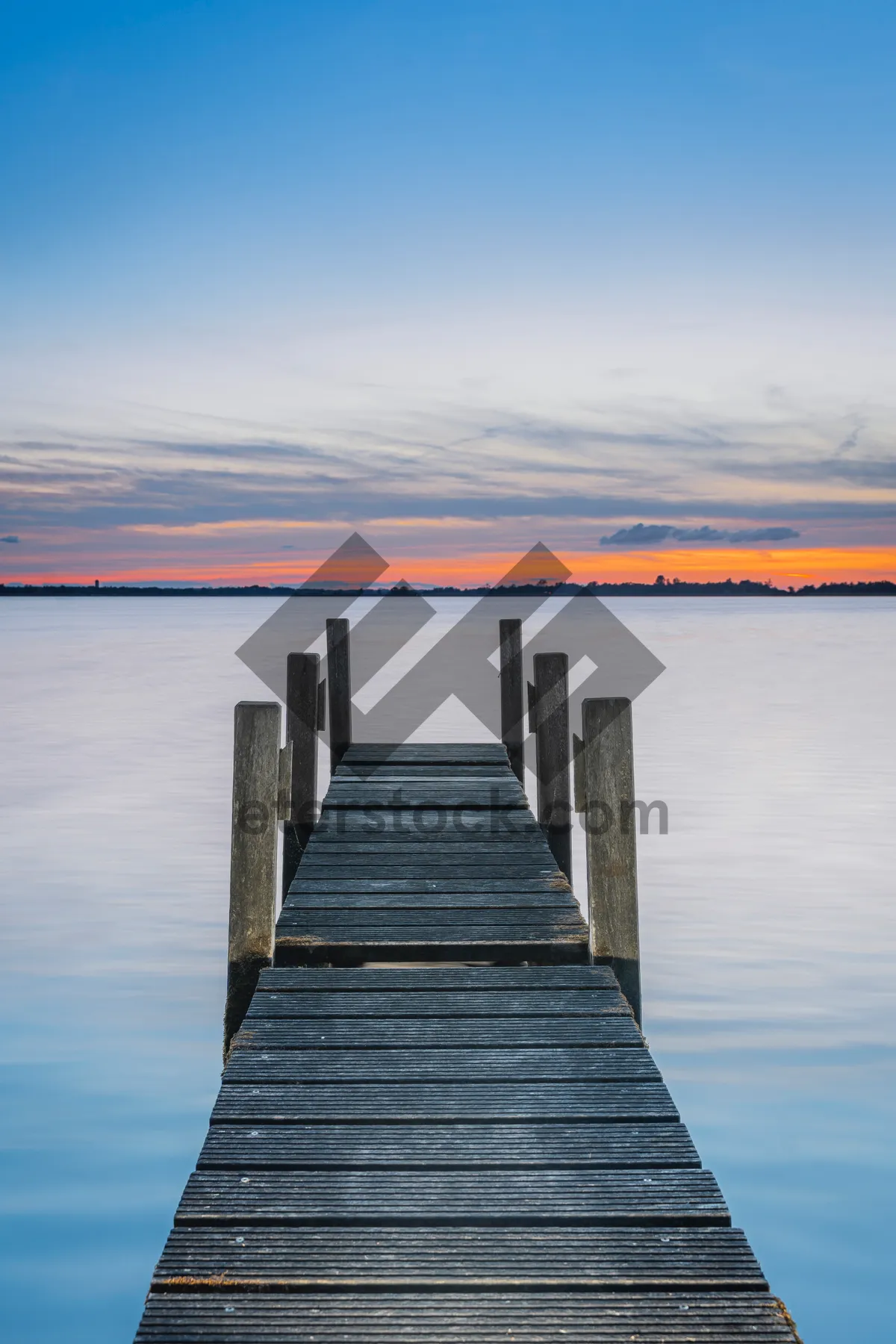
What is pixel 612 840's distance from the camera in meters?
5.20

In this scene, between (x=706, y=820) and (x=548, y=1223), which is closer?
(x=548, y=1223)

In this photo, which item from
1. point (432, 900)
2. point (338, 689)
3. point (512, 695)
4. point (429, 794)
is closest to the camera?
point (432, 900)

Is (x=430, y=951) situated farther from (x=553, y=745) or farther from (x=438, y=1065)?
(x=553, y=745)

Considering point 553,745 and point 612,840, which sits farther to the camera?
point 553,745

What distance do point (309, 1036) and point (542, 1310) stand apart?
178cm

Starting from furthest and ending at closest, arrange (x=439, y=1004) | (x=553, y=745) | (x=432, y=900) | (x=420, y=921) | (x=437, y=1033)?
(x=553, y=745) < (x=432, y=900) < (x=420, y=921) < (x=439, y=1004) < (x=437, y=1033)

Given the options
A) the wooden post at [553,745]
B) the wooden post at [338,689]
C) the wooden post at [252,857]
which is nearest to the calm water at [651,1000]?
the wooden post at [252,857]

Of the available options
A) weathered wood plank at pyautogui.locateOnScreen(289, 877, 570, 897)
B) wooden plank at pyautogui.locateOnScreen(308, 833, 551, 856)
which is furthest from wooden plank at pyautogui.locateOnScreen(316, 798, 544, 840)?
weathered wood plank at pyautogui.locateOnScreen(289, 877, 570, 897)

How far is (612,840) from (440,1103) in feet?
6.47

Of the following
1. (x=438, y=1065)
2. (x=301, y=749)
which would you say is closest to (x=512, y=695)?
(x=301, y=749)

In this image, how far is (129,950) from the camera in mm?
8836

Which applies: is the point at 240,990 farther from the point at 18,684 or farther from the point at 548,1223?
the point at 18,684

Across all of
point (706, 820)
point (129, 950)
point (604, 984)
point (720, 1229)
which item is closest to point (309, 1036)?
point (604, 984)

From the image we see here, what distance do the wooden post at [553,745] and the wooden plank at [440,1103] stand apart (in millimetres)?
4079
